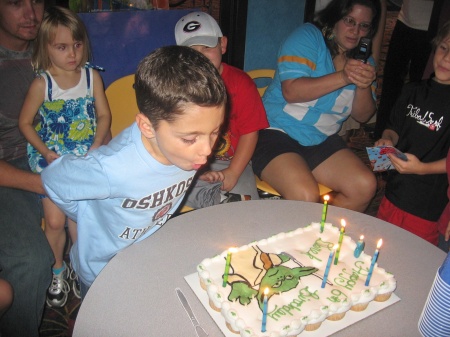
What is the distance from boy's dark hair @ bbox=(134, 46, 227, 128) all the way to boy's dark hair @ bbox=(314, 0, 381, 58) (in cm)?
118

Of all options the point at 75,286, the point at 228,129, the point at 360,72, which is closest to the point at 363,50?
the point at 360,72

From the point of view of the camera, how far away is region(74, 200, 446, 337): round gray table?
39.4 inches

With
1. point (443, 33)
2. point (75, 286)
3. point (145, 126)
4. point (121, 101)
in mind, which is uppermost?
point (443, 33)

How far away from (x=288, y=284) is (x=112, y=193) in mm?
615

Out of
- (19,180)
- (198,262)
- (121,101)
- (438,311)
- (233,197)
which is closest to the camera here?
(438,311)

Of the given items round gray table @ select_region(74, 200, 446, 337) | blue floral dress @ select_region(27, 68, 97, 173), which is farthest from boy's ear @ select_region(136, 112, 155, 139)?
blue floral dress @ select_region(27, 68, 97, 173)

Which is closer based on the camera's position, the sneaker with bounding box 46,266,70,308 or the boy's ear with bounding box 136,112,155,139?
the boy's ear with bounding box 136,112,155,139

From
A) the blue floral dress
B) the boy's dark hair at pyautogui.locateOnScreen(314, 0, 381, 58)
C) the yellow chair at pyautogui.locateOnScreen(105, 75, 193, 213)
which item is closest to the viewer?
the blue floral dress

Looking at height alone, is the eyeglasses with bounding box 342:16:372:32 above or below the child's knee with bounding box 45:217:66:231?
above

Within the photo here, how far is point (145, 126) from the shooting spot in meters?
1.17

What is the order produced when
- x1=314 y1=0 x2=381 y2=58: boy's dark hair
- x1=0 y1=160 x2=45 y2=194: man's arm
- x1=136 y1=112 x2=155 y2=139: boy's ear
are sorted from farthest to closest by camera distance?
x1=314 y1=0 x2=381 y2=58: boy's dark hair, x1=0 y1=160 x2=45 y2=194: man's arm, x1=136 y1=112 x2=155 y2=139: boy's ear

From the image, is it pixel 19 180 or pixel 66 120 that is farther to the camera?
pixel 66 120

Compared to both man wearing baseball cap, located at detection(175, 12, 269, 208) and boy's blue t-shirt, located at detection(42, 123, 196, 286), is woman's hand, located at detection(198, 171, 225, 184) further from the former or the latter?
boy's blue t-shirt, located at detection(42, 123, 196, 286)

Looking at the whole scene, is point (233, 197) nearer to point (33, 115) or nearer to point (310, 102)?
point (310, 102)
